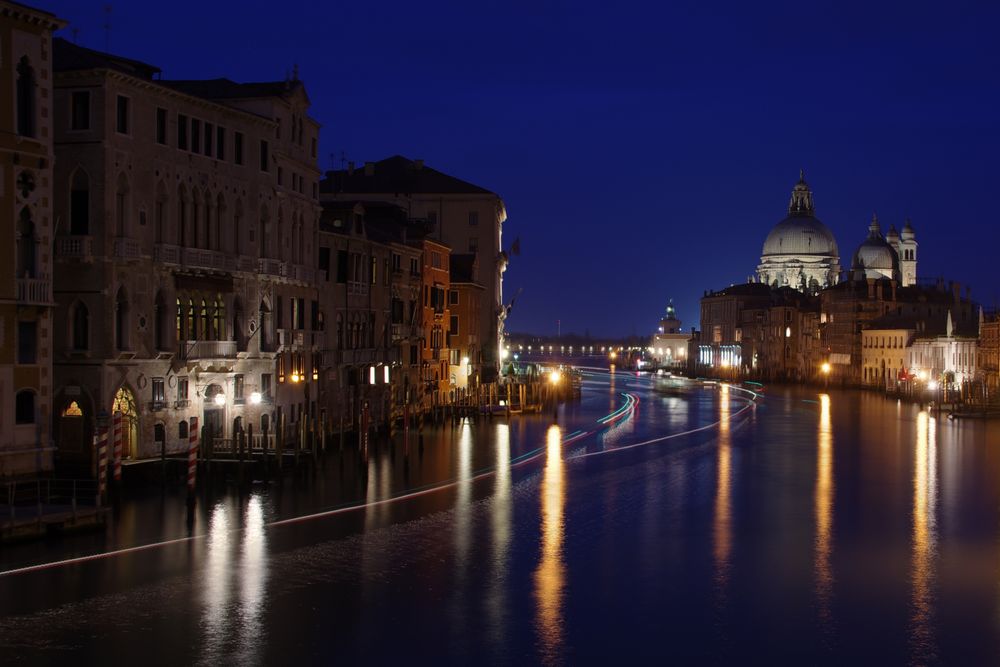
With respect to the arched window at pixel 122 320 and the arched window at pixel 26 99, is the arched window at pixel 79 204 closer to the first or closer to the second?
the arched window at pixel 122 320

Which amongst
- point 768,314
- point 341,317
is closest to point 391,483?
point 341,317

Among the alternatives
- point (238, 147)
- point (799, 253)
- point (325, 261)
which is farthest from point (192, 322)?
point (799, 253)

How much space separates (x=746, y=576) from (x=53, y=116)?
17.1 m

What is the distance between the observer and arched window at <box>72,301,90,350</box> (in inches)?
1054

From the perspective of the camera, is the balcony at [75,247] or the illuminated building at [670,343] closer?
the balcony at [75,247]

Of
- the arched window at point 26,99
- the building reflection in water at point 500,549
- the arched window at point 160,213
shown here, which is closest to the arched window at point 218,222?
the arched window at point 160,213

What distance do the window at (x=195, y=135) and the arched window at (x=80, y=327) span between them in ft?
16.3

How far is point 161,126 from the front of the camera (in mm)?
28453

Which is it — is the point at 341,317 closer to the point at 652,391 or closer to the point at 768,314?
the point at 652,391

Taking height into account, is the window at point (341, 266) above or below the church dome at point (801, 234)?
below

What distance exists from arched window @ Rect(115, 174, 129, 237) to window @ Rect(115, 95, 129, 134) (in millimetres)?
1005

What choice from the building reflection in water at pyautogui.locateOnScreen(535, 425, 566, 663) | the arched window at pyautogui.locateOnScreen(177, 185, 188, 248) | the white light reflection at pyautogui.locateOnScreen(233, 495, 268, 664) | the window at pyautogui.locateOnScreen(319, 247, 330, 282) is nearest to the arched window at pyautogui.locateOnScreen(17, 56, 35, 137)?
the arched window at pyautogui.locateOnScreen(177, 185, 188, 248)

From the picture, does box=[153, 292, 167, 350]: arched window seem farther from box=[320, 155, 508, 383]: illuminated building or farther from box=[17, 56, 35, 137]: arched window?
box=[320, 155, 508, 383]: illuminated building

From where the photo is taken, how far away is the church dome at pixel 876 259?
135 metres
